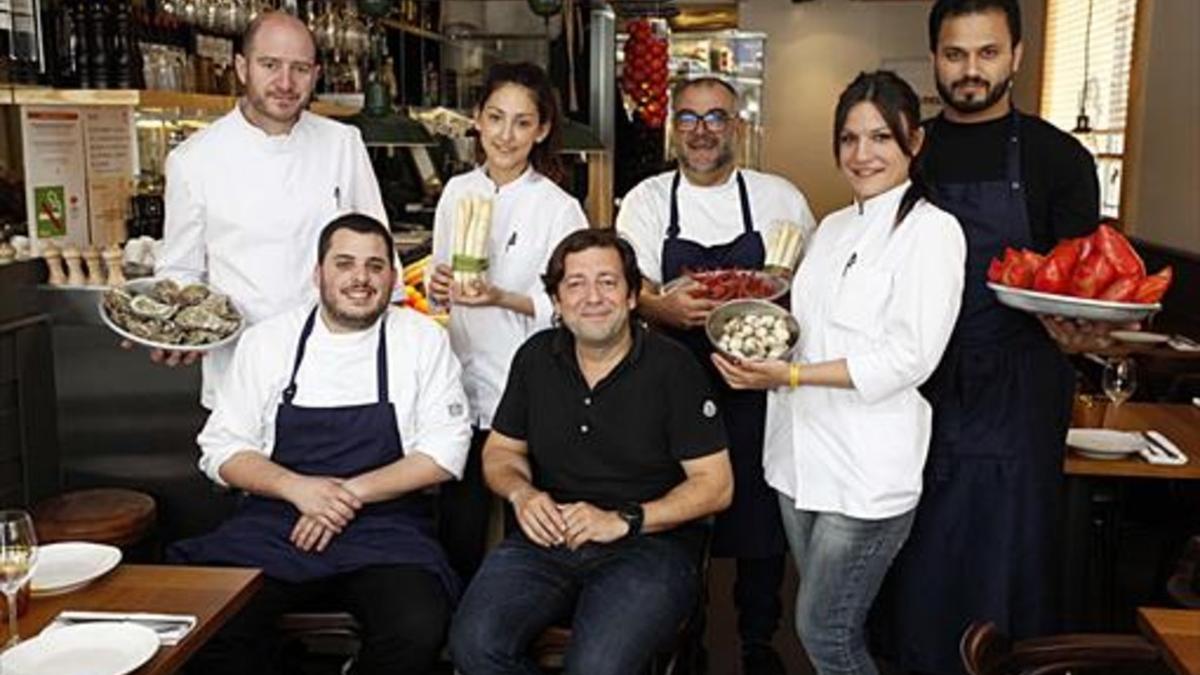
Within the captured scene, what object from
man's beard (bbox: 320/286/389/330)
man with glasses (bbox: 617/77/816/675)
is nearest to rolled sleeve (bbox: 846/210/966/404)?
man with glasses (bbox: 617/77/816/675)

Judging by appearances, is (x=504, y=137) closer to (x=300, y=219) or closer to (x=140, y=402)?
(x=300, y=219)

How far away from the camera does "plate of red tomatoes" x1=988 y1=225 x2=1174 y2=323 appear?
227 cm

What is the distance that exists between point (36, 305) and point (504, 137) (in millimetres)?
1589

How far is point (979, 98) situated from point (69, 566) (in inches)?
80.7

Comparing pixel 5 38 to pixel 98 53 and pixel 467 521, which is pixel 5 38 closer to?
pixel 98 53

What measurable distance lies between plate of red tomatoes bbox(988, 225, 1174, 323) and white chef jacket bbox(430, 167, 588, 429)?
1.08m

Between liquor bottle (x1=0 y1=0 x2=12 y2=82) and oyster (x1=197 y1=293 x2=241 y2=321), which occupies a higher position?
liquor bottle (x1=0 y1=0 x2=12 y2=82)

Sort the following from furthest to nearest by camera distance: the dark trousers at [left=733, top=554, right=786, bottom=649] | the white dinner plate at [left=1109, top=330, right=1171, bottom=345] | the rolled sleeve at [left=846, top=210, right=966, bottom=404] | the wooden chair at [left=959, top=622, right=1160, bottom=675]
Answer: the white dinner plate at [left=1109, top=330, right=1171, bottom=345], the dark trousers at [left=733, top=554, right=786, bottom=649], the rolled sleeve at [left=846, top=210, right=966, bottom=404], the wooden chair at [left=959, top=622, right=1160, bottom=675]

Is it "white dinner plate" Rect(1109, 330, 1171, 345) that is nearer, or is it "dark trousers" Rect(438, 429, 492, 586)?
"dark trousers" Rect(438, 429, 492, 586)

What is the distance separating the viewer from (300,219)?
2.93 metres

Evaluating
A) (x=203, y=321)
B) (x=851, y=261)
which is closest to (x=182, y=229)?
(x=203, y=321)

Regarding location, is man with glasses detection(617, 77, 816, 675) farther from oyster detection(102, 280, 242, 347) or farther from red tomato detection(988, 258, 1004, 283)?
oyster detection(102, 280, 242, 347)

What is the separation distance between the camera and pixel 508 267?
283 cm

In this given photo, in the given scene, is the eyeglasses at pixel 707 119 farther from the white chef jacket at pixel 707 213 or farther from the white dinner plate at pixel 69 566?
the white dinner plate at pixel 69 566
